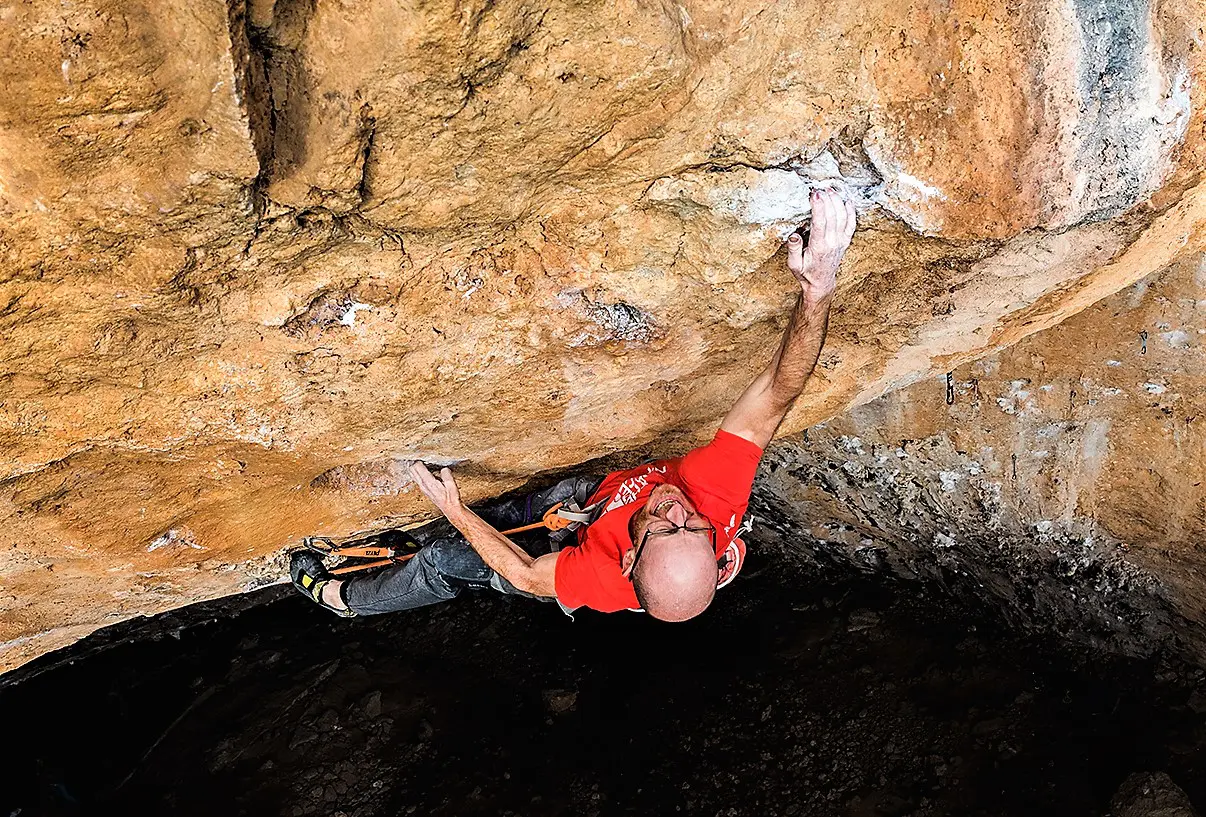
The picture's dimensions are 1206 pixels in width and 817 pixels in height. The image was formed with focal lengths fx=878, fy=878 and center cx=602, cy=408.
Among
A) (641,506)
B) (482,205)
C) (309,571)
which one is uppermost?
(482,205)

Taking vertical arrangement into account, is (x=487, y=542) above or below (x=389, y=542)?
above

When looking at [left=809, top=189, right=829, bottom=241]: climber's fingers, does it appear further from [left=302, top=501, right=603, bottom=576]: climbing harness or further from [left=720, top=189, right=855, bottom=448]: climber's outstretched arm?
[left=302, top=501, right=603, bottom=576]: climbing harness

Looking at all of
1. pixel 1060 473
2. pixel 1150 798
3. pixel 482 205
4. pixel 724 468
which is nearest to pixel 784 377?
pixel 724 468

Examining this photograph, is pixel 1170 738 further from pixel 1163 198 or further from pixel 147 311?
pixel 147 311

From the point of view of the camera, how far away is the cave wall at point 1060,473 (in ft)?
7.81

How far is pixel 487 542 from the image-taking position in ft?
7.95

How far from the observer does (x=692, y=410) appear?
2.42 meters

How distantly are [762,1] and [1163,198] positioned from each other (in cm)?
88

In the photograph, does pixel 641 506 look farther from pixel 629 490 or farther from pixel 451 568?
pixel 451 568

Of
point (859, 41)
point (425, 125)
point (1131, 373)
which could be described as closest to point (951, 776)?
point (1131, 373)

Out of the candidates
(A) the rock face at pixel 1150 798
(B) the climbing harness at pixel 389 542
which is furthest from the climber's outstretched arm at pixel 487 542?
(A) the rock face at pixel 1150 798

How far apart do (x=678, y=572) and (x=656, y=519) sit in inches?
6.0

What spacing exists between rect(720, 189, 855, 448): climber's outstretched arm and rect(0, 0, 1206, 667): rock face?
0.17ft

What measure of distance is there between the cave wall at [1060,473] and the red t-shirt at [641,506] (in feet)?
2.62
